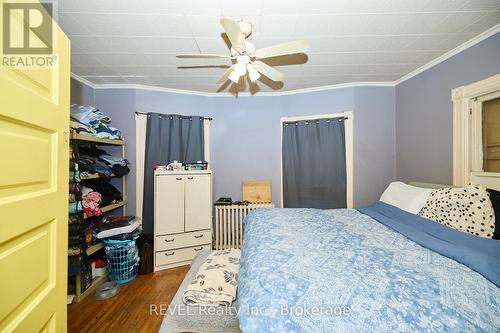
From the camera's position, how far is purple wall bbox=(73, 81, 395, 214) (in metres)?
3.11

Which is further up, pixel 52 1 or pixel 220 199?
pixel 52 1

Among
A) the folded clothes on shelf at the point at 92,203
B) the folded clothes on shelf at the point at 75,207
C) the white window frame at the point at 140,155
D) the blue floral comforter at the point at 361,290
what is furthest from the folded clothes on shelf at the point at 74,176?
the blue floral comforter at the point at 361,290

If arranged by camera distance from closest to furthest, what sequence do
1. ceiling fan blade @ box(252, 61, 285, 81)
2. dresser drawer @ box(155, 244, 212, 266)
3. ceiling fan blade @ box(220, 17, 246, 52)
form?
ceiling fan blade @ box(220, 17, 246, 52)
ceiling fan blade @ box(252, 61, 285, 81)
dresser drawer @ box(155, 244, 212, 266)

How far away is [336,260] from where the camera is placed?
48.9 inches

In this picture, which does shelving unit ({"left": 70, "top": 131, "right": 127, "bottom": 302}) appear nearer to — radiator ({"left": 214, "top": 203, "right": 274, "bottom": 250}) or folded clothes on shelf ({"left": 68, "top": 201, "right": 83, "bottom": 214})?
folded clothes on shelf ({"left": 68, "top": 201, "right": 83, "bottom": 214})

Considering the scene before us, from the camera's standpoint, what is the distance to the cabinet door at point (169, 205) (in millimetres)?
2730

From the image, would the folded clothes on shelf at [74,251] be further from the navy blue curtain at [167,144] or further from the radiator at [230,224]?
the radiator at [230,224]

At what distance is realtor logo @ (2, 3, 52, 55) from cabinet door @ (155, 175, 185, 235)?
78.4 inches

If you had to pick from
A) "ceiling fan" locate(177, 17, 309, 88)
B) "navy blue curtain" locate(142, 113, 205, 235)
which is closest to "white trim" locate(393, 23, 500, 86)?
"ceiling fan" locate(177, 17, 309, 88)

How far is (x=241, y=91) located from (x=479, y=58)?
2.77 m

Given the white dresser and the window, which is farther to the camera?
the white dresser

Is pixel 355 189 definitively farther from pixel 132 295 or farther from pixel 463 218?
pixel 132 295

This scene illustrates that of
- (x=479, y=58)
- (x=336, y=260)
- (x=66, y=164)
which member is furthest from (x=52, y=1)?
(x=479, y=58)

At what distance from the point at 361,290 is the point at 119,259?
8.48 ft
